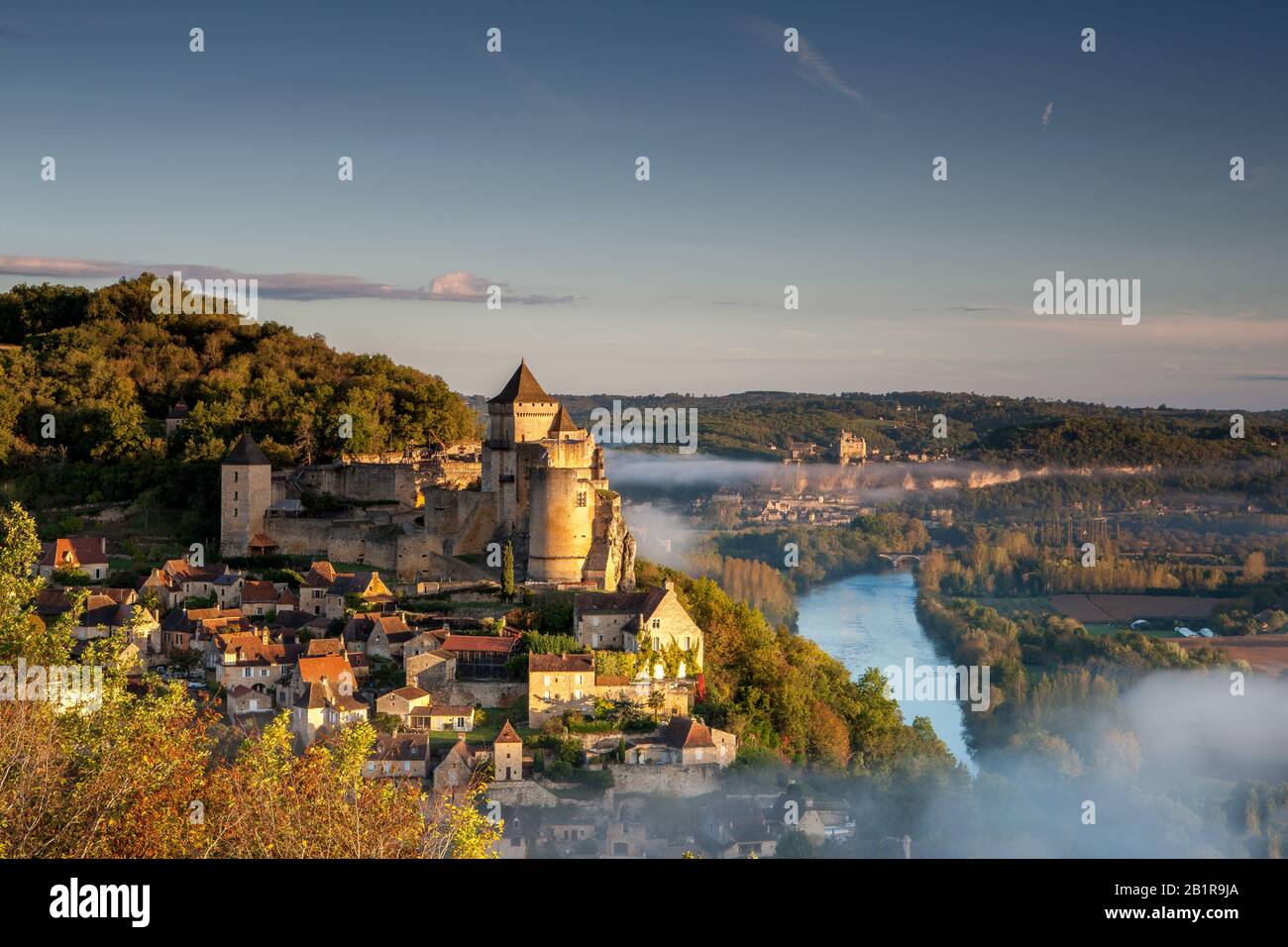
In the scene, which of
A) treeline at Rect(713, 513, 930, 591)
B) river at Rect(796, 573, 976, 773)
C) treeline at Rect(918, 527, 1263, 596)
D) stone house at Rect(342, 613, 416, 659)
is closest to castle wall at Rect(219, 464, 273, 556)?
stone house at Rect(342, 613, 416, 659)

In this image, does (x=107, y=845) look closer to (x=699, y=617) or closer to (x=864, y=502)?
(x=699, y=617)

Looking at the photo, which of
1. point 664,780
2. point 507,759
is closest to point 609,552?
point 664,780

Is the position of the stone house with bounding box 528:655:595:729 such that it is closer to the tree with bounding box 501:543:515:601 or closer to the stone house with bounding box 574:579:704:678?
the stone house with bounding box 574:579:704:678

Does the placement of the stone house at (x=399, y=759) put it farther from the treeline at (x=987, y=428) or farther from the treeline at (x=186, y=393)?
the treeline at (x=987, y=428)

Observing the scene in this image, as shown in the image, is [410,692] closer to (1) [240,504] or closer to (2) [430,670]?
(2) [430,670]

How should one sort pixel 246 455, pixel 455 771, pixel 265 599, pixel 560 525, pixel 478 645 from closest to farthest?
pixel 455 771 < pixel 478 645 < pixel 560 525 < pixel 265 599 < pixel 246 455

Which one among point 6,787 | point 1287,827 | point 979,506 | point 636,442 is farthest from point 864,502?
point 6,787
